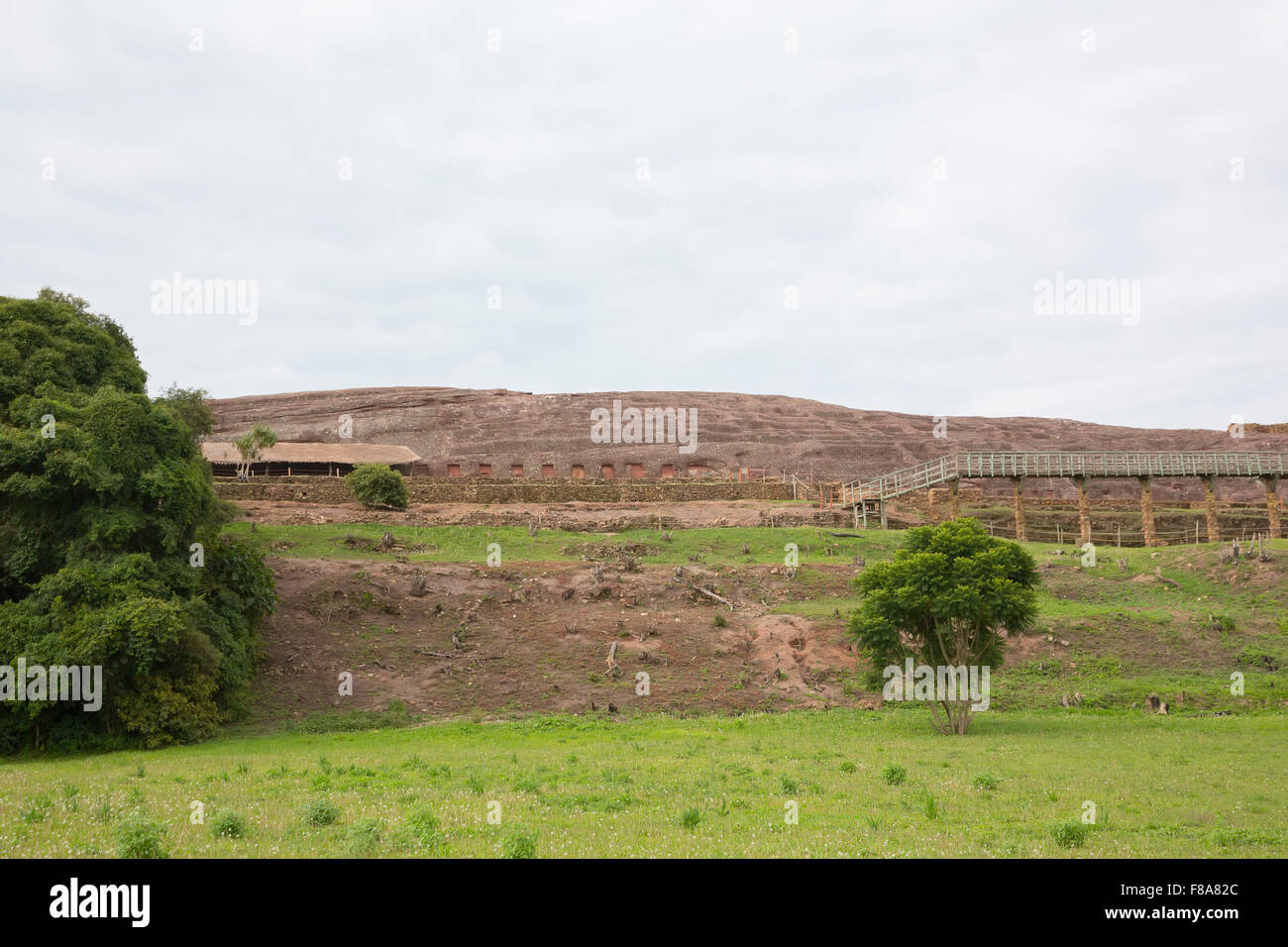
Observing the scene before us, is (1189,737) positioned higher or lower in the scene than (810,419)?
lower

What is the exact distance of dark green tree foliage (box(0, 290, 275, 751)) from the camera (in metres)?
22.0

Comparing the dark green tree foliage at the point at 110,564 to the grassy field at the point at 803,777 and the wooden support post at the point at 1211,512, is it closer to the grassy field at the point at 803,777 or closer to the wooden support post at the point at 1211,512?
the grassy field at the point at 803,777

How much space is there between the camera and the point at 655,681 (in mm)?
29594

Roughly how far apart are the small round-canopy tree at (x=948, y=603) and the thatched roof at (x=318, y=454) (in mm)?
41633

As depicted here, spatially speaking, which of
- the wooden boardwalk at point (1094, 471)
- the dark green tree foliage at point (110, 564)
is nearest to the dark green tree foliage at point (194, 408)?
the dark green tree foliage at point (110, 564)

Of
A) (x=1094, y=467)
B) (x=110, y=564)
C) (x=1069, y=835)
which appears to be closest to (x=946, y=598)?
(x=1069, y=835)

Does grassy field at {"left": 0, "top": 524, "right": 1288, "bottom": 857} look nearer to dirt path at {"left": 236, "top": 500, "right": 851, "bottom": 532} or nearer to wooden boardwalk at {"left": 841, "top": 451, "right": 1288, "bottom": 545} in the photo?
wooden boardwalk at {"left": 841, "top": 451, "right": 1288, "bottom": 545}

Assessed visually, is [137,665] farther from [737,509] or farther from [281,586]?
[737,509]

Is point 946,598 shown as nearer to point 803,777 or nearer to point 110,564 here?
point 803,777

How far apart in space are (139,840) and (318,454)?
174 feet
